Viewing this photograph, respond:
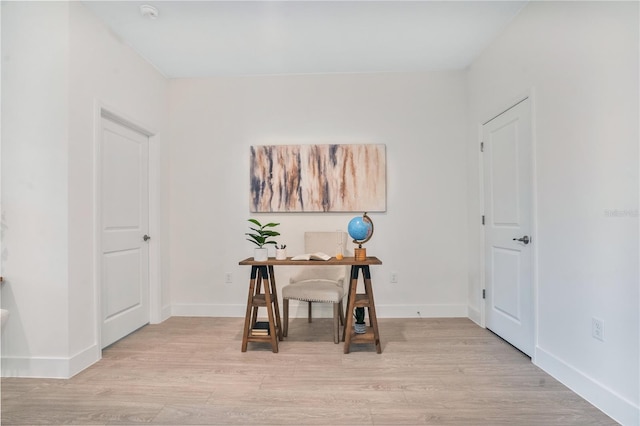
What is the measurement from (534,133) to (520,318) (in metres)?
1.40

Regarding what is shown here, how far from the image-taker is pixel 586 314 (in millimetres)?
1898

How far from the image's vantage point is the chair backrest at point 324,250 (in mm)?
3191

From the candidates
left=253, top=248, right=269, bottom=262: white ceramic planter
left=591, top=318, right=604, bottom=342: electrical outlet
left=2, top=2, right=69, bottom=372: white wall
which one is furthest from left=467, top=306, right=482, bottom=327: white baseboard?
left=2, top=2, right=69, bottom=372: white wall

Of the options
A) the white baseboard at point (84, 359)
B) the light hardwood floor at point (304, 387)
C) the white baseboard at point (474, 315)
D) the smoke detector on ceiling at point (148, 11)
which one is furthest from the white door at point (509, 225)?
the white baseboard at point (84, 359)

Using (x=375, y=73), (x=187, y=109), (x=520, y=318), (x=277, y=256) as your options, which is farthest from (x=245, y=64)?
(x=520, y=318)

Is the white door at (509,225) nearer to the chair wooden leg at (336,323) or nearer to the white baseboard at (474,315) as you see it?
the white baseboard at (474,315)

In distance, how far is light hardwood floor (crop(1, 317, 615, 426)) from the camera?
1.74 meters

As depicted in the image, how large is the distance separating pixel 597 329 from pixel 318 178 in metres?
2.49

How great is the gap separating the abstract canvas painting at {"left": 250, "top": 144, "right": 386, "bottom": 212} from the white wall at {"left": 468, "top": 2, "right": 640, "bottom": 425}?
1443 millimetres

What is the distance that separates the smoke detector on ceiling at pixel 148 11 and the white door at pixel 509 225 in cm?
285

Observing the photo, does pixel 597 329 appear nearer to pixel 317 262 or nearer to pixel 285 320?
pixel 317 262

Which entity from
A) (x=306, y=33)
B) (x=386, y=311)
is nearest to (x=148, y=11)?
(x=306, y=33)

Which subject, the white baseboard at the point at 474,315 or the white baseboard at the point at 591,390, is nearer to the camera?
the white baseboard at the point at 591,390

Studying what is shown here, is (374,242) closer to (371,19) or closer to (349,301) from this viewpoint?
(349,301)
